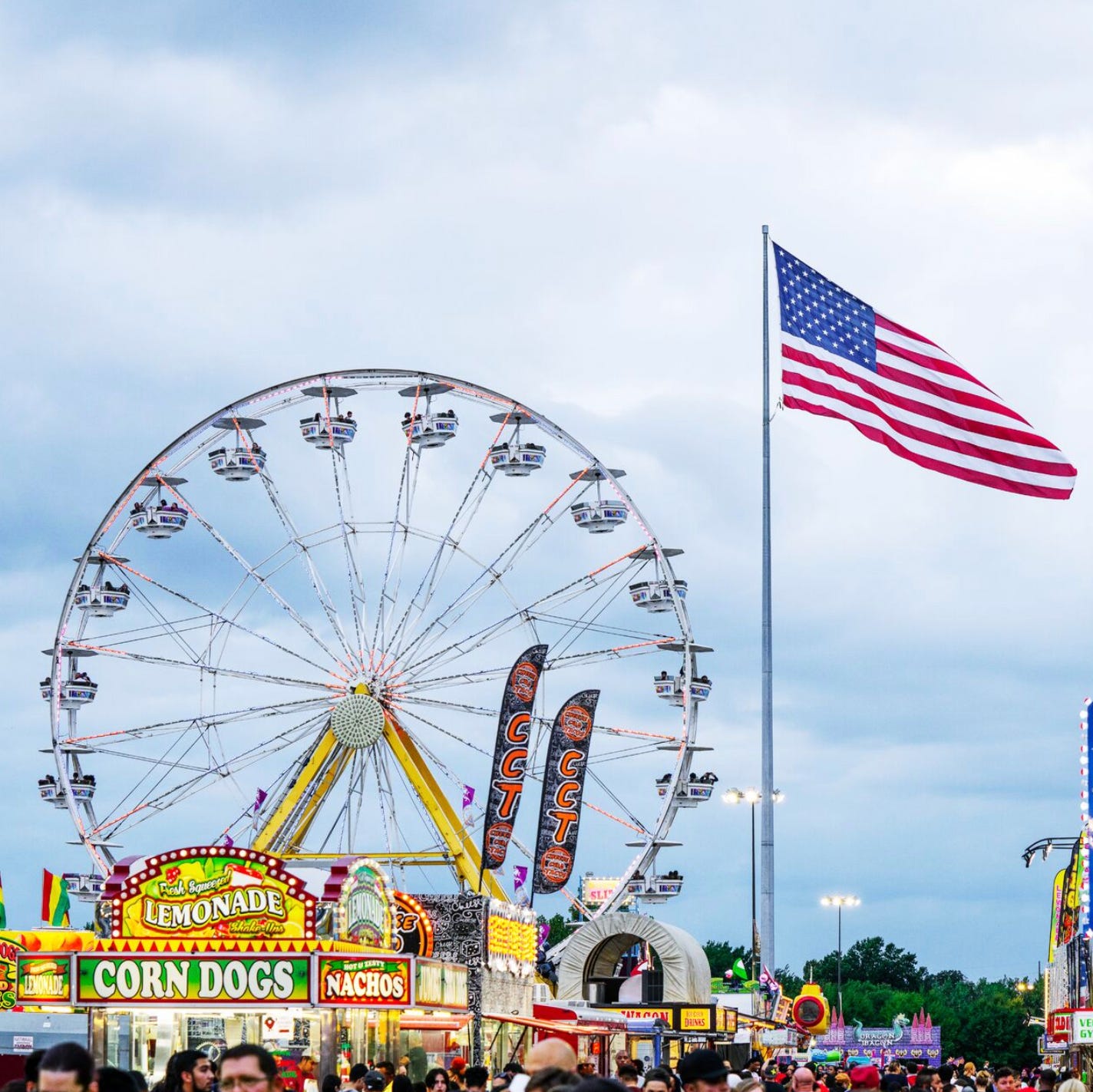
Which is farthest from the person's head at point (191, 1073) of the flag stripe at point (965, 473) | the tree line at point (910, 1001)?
the tree line at point (910, 1001)

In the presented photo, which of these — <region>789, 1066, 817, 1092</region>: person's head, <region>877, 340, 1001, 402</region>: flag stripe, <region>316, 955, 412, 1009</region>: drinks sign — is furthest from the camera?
<region>877, 340, 1001, 402</region>: flag stripe

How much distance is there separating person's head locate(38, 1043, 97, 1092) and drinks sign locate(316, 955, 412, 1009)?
1893cm

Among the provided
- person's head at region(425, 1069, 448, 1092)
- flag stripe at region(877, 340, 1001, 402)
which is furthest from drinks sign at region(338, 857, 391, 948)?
flag stripe at region(877, 340, 1001, 402)

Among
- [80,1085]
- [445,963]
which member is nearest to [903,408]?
[445,963]

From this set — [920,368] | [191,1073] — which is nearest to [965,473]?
[920,368]

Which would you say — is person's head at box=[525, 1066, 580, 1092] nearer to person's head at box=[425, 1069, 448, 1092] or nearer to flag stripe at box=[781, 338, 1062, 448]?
person's head at box=[425, 1069, 448, 1092]

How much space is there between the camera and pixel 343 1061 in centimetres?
2700

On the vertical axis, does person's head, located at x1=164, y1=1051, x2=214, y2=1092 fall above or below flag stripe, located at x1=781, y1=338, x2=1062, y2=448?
below

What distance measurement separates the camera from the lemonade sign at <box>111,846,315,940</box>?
25.9 meters

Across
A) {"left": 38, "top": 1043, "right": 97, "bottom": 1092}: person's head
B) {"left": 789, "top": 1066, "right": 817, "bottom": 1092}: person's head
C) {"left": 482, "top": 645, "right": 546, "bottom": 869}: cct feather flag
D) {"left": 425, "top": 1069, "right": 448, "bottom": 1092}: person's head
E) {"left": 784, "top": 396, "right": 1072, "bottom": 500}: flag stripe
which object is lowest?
{"left": 425, "top": 1069, "right": 448, "bottom": 1092}: person's head

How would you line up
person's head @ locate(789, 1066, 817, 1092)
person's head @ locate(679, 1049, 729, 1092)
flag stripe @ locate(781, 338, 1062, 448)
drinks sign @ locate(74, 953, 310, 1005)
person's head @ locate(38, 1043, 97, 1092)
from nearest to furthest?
1. person's head @ locate(38, 1043, 97, 1092)
2. person's head @ locate(679, 1049, 729, 1092)
3. person's head @ locate(789, 1066, 817, 1092)
4. drinks sign @ locate(74, 953, 310, 1005)
5. flag stripe @ locate(781, 338, 1062, 448)

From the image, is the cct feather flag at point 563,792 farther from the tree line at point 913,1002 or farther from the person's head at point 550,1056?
the tree line at point 913,1002

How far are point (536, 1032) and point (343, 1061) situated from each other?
32.4ft

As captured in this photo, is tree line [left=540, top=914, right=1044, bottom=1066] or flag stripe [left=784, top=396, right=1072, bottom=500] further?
tree line [left=540, top=914, right=1044, bottom=1066]
